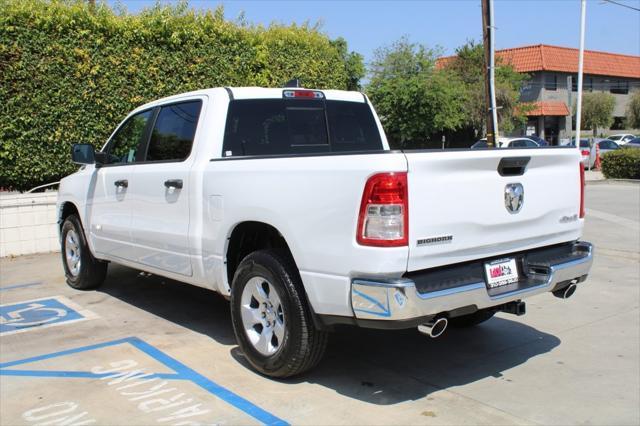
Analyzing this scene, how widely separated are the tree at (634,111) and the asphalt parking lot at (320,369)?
5071cm

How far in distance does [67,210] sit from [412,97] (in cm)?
2563

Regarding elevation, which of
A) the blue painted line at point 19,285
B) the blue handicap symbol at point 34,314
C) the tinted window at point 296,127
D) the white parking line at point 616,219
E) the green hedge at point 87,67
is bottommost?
the blue handicap symbol at point 34,314

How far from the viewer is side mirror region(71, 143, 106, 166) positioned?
6574mm

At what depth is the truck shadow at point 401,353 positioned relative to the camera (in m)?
4.52

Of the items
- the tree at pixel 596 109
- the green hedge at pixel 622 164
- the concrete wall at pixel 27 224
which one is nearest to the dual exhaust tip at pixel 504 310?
the concrete wall at pixel 27 224

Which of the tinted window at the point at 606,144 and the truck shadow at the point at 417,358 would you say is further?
the tinted window at the point at 606,144

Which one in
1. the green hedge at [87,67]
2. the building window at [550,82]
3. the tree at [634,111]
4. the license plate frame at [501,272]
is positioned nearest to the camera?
the license plate frame at [501,272]

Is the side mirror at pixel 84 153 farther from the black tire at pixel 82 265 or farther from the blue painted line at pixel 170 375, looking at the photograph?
the blue painted line at pixel 170 375

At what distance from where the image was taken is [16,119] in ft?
32.3

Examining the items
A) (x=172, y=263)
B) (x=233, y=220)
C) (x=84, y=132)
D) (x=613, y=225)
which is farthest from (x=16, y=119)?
(x=613, y=225)

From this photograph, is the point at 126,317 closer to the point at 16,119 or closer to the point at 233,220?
the point at 233,220

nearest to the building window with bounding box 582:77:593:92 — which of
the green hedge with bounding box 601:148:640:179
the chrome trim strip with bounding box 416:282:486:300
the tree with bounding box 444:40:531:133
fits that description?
the tree with bounding box 444:40:531:133

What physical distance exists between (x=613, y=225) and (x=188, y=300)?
860 cm

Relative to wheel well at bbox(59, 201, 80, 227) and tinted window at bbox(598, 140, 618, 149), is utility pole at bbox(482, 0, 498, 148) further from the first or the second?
tinted window at bbox(598, 140, 618, 149)
